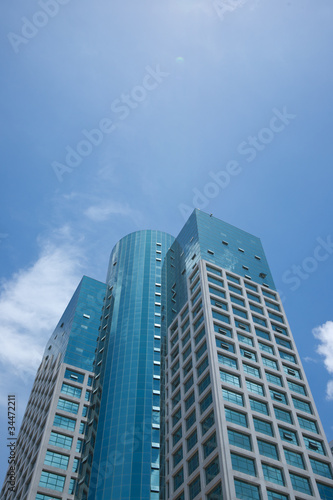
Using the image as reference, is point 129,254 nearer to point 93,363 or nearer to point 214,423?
point 93,363

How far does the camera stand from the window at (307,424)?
2532 inches

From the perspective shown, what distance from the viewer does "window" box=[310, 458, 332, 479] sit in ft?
192

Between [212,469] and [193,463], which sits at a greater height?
[193,463]

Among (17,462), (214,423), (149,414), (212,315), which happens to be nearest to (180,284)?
(212,315)

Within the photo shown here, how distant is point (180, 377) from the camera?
7250 cm

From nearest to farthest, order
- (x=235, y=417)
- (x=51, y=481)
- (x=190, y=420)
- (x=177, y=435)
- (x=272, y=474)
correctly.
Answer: (x=272, y=474), (x=235, y=417), (x=190, y=420), (x=177, y=435), (x=51, y=481)

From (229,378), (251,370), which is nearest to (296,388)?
(251,370)

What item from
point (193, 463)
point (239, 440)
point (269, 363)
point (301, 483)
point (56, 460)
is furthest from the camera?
point (56, 460)

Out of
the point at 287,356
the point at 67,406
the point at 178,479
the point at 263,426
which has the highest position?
the point at 287,356

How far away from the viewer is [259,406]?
206ft

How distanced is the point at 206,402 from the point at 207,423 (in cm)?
319

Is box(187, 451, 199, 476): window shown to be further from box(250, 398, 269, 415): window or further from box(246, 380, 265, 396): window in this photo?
box(246, 380, 265, 396): window

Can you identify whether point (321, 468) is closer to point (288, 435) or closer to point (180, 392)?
point (288, 435)

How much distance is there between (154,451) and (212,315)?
23.0 meters
